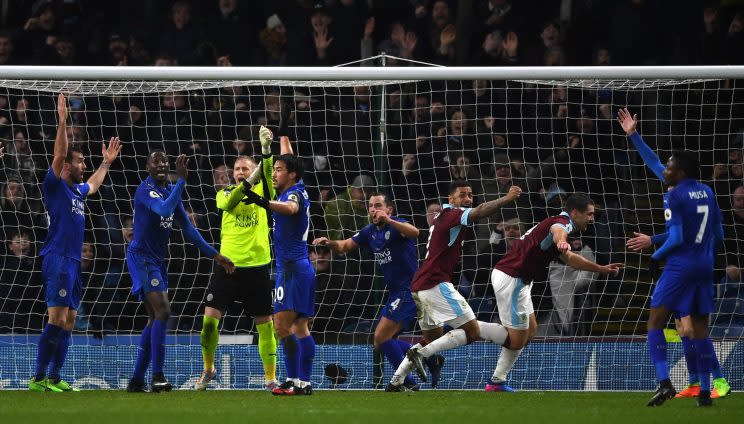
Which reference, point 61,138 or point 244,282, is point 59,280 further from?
point 244,282

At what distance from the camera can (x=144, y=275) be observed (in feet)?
36.9

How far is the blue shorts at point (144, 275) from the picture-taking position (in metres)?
11.2

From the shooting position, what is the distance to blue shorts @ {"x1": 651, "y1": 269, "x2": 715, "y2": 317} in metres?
9.59

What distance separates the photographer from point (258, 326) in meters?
11.7

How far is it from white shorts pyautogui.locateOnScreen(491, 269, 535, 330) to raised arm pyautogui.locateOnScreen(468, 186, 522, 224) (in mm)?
940

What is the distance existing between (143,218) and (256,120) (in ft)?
12.5

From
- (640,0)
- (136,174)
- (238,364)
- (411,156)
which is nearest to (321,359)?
(238,364)

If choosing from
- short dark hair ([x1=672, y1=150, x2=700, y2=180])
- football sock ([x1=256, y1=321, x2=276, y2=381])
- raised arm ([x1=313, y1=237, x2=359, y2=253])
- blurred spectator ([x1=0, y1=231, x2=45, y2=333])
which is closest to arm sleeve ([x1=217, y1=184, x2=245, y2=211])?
raised arm ([x1=313, y1=237, x2=359, y2=253])

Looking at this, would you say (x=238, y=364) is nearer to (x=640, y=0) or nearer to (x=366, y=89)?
(x=366, y=89)

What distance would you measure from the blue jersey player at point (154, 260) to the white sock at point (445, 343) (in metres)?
2.06

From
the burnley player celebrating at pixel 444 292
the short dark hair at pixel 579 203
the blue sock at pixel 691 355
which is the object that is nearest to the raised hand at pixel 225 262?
the burnley player celebrating at pixel 444 292

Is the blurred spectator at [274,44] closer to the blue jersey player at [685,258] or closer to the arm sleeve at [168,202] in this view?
the arm sleeve at [168,202]

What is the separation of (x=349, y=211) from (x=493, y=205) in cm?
303

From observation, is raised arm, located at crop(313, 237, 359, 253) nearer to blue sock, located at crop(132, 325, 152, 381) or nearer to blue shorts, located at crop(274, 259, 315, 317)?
blue shorts, located at crop(274, 259, 315, 317)
